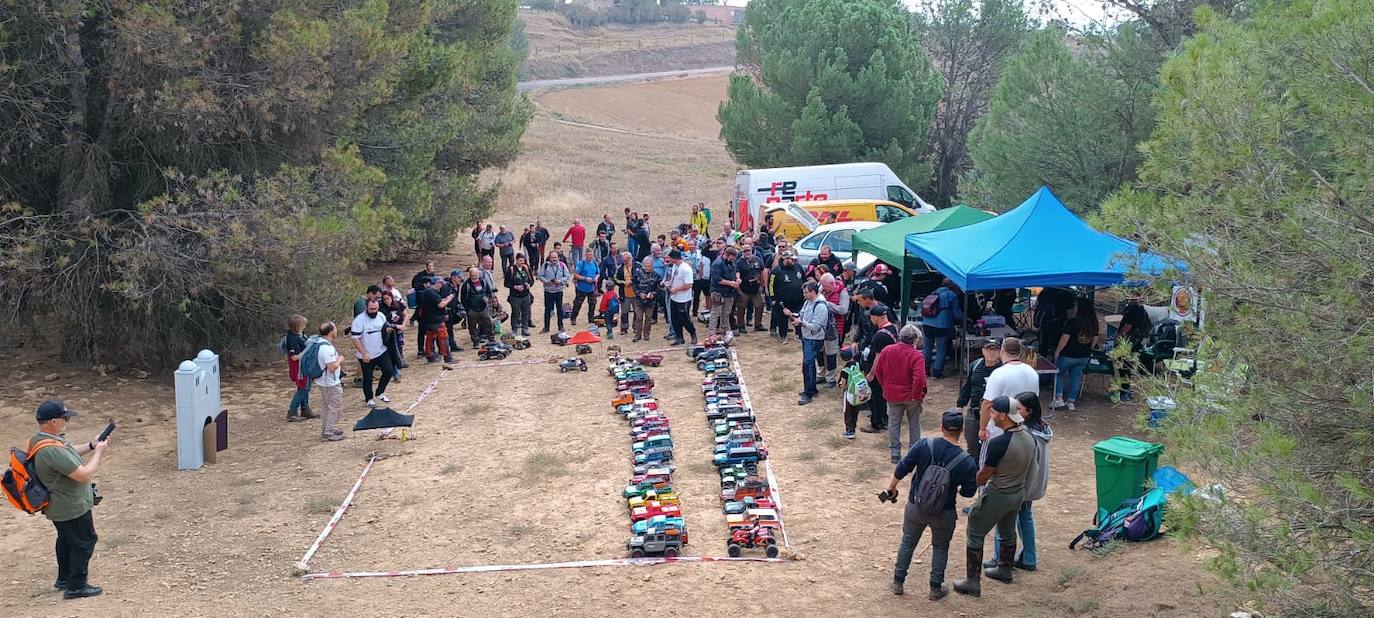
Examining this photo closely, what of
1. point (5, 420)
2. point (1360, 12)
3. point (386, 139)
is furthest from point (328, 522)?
point (386, 139)

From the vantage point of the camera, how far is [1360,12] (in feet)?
19.1

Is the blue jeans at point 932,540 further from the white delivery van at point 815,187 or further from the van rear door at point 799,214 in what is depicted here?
the white delivery van at point 815,187

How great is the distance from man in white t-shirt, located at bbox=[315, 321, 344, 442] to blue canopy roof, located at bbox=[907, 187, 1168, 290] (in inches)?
275

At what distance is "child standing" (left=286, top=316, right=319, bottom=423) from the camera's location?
13.0 meters

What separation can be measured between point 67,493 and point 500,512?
354 centimetres

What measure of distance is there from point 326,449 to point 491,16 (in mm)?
15675

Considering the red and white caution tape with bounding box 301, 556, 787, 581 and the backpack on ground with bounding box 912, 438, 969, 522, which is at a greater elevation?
the backpack on ground with bounding box 912, 438, 969, 522

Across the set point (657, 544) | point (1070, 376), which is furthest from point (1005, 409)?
point (1070, 376)

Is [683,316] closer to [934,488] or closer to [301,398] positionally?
[301,398]

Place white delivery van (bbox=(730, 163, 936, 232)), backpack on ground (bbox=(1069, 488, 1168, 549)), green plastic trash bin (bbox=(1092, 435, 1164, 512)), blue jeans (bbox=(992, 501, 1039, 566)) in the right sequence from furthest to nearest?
white delivery van (bbox=(730, 163, 936, 232)), green plastic trash bin (bbox=(1092, 435, 1164, 512)), backpack on ground (bbox=(1069, 488, 1168, 549)), blue jeans (bbox=(992, 501, 1039, 566))

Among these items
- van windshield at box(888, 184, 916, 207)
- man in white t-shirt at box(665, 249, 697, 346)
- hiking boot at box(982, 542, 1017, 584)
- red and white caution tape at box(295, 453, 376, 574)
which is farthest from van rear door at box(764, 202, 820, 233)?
hiking boot at box(982, 542, 1017, 584)

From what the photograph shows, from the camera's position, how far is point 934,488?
24.6 feet

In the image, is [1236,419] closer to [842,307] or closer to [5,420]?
[842,307]

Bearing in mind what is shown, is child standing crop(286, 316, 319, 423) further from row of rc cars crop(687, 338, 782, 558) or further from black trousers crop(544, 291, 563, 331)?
row of rc cars crop(687, 338, 782, 558)
